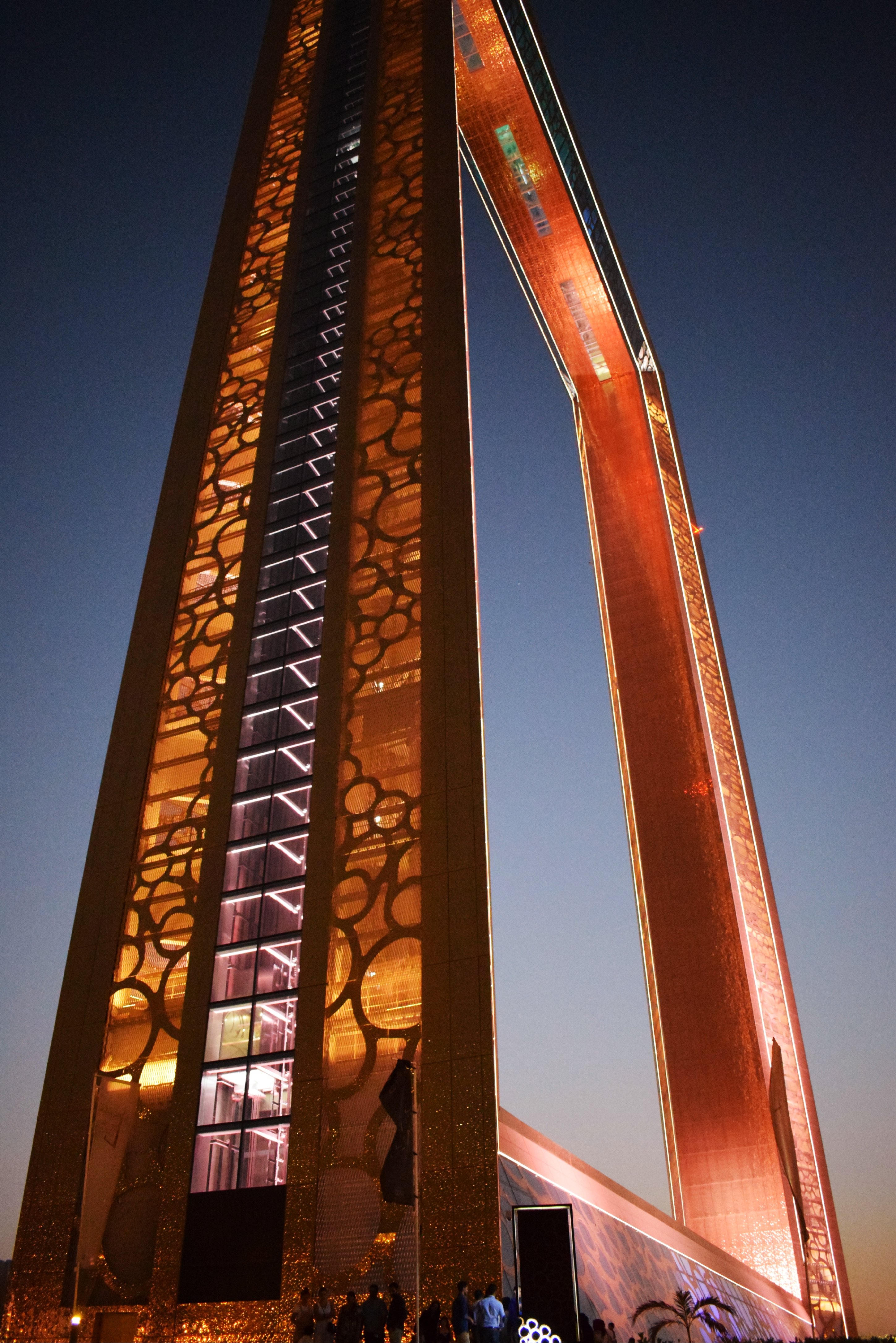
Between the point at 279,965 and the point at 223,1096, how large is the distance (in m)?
1.42

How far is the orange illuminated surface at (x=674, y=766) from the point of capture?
18.9 metres

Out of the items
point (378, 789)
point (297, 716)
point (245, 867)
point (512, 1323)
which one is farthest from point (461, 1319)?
point (297, 716)

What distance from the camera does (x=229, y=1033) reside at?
11.5 meters

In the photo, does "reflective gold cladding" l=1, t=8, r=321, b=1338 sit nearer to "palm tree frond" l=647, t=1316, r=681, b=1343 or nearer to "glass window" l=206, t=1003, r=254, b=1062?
"glass window" l=206, t=1003, r=254, b=1062

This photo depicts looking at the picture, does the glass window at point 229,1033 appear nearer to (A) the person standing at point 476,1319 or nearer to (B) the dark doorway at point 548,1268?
(A) the person standing at point 476,1319

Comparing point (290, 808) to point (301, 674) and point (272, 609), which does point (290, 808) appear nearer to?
point (301, 674)

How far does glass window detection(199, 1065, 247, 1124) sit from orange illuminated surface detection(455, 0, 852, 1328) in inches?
439

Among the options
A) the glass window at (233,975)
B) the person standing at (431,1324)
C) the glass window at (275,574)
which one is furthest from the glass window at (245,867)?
the person standing at (431,1324)

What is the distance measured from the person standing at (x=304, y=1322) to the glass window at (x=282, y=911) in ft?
12.0

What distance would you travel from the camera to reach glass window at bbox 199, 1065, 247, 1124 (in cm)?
1102

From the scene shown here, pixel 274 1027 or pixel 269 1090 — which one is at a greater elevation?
pixel 274 1027

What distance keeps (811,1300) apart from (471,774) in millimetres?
12227

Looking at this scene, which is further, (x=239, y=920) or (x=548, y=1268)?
(x=239, y=920)

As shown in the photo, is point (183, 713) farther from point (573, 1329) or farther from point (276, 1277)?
point (573, 1329)
